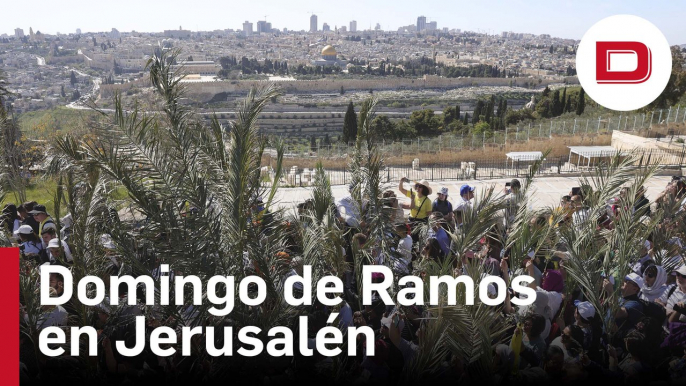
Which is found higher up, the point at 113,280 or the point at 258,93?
the point at 258,93

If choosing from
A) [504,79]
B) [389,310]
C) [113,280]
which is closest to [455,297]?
[389,310]

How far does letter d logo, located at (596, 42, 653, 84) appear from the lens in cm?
1291

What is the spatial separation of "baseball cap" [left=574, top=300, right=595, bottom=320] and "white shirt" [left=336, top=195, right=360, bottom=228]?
67.8 inches

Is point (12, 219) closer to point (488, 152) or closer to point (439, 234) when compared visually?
point (439, 234)

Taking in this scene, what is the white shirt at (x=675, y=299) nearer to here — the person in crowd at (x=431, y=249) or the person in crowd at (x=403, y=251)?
the person in crowd at (x=431, y=249)

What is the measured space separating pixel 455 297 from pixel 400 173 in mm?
10270

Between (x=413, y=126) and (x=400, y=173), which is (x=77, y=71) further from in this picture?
(x=400, y=173)

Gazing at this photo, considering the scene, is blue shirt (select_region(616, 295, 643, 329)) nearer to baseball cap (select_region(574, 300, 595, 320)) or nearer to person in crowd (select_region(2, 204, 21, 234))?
baseball cap (select_region(574, 300, 595, 320))

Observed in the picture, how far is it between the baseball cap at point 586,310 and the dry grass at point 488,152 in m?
10.7

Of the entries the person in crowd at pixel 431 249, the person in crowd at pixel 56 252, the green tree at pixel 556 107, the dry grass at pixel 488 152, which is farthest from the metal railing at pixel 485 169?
the green tree at pixel 556 107

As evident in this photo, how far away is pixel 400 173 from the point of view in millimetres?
13086

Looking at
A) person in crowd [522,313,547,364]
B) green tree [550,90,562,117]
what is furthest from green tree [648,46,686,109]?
person in crowd [522,313,547,364]

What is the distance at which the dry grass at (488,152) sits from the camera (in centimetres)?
1485

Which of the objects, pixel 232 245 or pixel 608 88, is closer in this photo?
pixel 232 245
